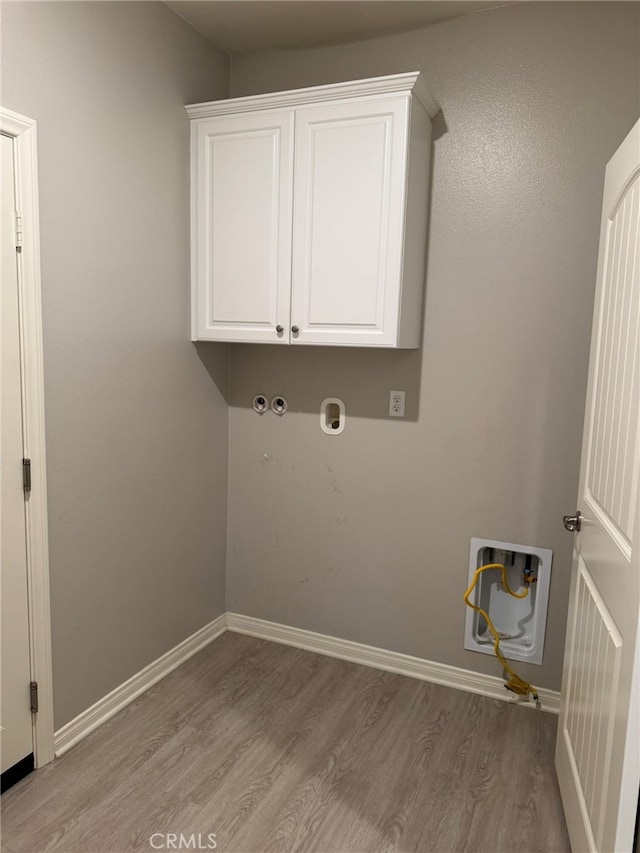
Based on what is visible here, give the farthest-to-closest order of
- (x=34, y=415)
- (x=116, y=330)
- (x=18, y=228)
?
(x=116, y=330) < (x=34, y=415) < (x=18, y=228)

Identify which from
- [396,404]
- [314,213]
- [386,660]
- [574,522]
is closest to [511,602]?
[386,660]

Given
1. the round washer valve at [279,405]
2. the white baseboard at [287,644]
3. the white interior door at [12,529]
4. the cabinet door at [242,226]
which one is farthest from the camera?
the round washer valve at [279,405]

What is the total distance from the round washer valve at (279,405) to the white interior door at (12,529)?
1235 millimetres

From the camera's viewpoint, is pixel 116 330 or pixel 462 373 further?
pixel 462 373

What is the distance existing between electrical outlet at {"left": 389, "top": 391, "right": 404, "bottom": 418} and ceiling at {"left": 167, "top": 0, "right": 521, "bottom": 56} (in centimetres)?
146

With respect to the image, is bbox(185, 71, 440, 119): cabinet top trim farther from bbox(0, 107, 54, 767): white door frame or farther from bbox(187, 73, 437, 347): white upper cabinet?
bbox(0, 107, 54, 767): white door frame

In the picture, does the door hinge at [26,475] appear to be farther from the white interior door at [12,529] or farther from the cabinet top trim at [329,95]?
the cabinet top trim at [329,95]

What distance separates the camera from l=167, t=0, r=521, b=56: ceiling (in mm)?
2363

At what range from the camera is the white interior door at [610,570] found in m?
1.40

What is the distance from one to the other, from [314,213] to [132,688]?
2041 millimetres

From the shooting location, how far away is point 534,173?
2.39 metres

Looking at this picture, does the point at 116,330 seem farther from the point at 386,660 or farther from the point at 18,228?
the point at 386,660

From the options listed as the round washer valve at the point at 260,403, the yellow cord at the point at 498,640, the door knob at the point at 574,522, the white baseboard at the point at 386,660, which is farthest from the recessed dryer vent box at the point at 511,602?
the round washer valve at the point at 260,403

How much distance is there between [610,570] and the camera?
158cm
